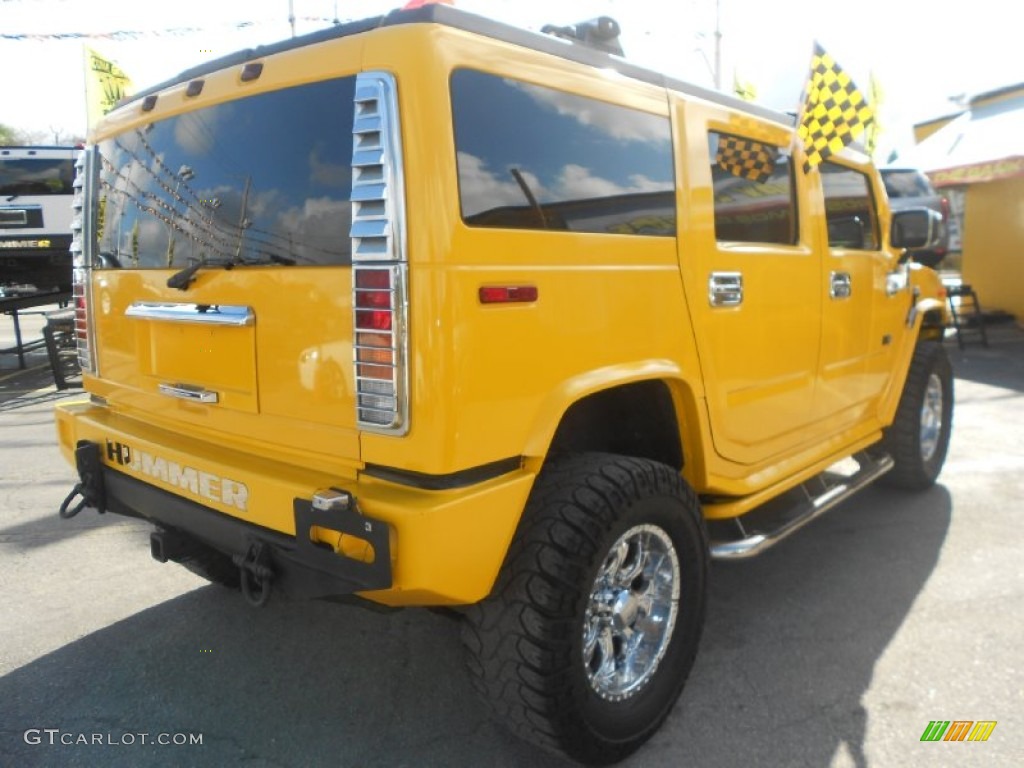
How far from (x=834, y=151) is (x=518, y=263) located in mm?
2157

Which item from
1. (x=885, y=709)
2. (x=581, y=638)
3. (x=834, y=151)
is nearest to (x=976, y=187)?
(x=834, y=151)

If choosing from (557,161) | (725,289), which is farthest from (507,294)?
(725,289)

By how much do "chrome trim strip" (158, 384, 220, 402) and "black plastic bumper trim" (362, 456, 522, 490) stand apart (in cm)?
69

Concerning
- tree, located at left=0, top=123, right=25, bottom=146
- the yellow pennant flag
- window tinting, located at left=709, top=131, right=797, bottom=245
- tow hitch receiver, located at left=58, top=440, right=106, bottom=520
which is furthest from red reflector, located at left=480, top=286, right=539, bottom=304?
tree, located at left=0, top=123, right=25, bottom=146

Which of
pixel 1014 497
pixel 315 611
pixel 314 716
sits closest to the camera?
pixel 314 716

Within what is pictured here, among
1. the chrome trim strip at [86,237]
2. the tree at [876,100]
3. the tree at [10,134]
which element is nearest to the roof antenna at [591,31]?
the chrome trim strip at [86,237]

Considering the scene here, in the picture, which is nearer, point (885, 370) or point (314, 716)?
point (314, 716)

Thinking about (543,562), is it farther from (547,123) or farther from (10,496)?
(10,496)

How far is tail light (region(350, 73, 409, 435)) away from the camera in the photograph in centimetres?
193

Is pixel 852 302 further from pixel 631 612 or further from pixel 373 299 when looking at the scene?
pixel 373 299

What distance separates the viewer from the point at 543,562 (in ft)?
7.07

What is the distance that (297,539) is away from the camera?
6.89 ft

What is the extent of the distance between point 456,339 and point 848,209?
2.73 metres

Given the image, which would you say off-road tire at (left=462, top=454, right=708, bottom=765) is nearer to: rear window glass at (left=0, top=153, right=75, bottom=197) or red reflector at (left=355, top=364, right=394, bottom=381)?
red reflector at (left=355, top=364, right=394, bottom=381)
